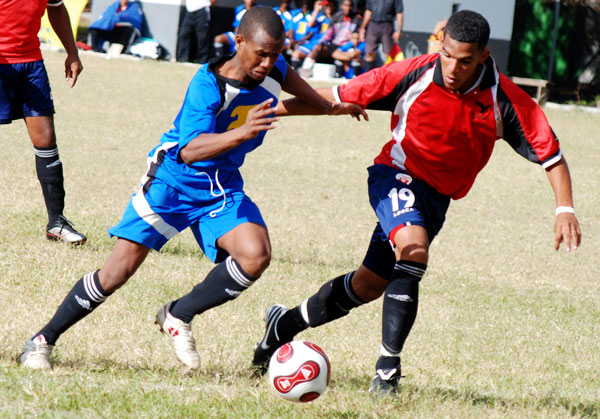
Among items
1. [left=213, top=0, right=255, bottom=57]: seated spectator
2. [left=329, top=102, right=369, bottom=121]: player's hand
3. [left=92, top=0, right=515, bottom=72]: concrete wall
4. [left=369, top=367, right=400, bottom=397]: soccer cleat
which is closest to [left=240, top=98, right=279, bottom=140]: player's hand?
[left=329, top=102, right=369, bottom=121]: player's hand

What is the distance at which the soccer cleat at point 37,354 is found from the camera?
13.9ft

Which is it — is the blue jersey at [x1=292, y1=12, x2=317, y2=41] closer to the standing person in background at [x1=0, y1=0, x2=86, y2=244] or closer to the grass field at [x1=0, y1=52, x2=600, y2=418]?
the grass field at [x1=0, y1=52, x2=600, y2=418]

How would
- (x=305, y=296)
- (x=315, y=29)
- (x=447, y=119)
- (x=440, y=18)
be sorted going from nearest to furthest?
(x=447, y=119) → (x=305, y=296) → (x=315, y=29) → (x=440, y=18)

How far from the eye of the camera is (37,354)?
4.28 meters

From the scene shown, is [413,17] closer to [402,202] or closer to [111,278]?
[402,202]

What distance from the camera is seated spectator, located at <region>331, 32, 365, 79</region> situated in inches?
797

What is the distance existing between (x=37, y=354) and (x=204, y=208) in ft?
3.48

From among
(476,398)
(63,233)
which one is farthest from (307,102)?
(63,233)

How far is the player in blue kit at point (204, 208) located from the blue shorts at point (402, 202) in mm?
652

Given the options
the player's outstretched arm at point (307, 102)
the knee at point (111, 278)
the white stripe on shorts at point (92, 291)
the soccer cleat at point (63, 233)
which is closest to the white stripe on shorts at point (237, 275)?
the knee at point (111, 278)

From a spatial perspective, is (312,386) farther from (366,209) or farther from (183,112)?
(366,209)

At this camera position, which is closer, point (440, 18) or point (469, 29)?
point (469, 29)

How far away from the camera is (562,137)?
1686 cm

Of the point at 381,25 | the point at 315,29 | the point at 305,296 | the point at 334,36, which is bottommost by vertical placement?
the point at 334,36
